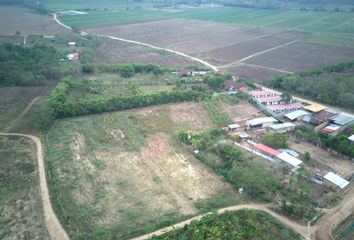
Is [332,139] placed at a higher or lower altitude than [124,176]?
higher

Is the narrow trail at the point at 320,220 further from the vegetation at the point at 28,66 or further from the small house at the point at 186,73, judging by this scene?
the vegetation at the point at 28,66

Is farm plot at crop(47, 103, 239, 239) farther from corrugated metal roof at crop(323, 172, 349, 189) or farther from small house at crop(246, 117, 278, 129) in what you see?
corrugated metal roof at crop(323, 172, 349, 189)

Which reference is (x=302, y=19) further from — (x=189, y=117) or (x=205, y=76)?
(x=189, y=117)

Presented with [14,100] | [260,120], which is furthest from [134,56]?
[260,120]

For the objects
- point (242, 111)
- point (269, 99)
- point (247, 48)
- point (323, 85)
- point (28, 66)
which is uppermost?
point (28, 66)

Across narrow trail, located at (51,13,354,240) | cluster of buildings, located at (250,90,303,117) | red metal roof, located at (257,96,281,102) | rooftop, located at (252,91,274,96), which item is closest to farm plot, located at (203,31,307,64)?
rooftop, located at (252,91,274,96)

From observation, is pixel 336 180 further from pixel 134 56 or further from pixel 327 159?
pixel 134 56
